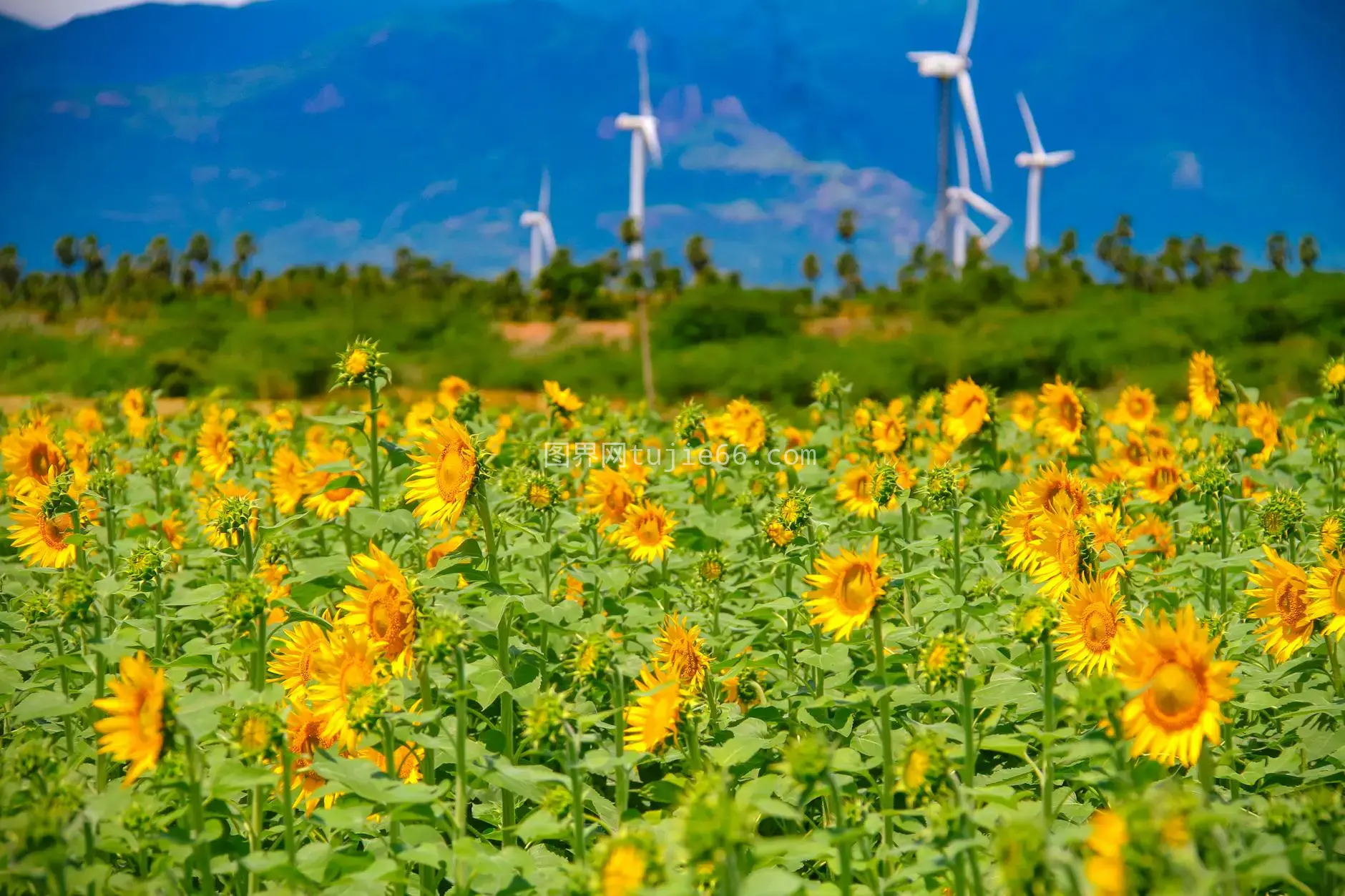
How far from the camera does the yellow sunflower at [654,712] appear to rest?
2.43 meters

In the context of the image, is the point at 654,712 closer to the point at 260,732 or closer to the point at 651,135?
the point at 260,732

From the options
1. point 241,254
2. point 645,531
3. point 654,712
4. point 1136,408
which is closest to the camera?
→ point 654,712

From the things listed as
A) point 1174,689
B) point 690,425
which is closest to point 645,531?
point 690,425

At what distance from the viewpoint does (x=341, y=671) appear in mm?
2547

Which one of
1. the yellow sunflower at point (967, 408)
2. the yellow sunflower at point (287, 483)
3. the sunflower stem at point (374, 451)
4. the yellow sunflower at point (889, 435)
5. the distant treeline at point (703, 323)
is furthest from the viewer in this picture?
the distant treeline at point (703, 323)

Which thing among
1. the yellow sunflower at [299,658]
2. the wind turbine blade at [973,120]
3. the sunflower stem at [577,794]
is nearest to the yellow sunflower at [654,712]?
the sunflower stem at [577,794]

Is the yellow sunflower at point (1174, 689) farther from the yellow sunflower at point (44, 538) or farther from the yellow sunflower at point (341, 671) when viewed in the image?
the yellow sunflower at point (44, 538)

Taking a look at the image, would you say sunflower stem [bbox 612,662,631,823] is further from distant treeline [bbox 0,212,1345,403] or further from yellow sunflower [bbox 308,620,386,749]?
distant treeline [bbox 0,212,1345,403]

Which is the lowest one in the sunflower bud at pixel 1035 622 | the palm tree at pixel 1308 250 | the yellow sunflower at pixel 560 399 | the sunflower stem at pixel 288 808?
the sunflower stem at pixel 288 808

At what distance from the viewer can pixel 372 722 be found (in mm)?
2230

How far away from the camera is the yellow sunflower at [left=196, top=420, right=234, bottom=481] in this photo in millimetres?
5469

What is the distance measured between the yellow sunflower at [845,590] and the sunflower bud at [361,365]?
1449 mm

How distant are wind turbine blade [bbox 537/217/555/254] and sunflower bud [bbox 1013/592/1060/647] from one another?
125 feet

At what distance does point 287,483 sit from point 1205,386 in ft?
13.1
